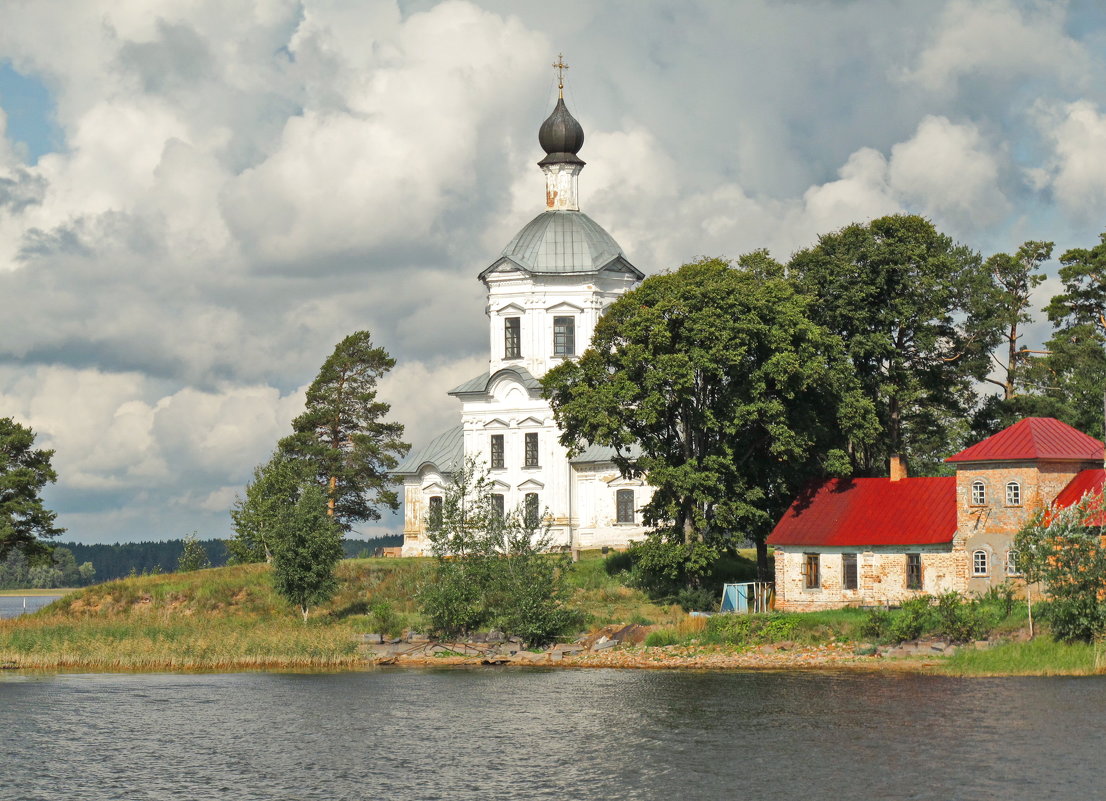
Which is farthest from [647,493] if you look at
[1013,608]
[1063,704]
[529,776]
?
[529,776]

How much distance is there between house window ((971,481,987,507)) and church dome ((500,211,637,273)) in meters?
23.6

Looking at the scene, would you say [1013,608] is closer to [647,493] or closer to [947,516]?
[947,516]

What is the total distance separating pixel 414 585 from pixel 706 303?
667 inches

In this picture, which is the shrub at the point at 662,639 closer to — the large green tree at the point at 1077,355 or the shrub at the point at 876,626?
the shrub at the point at 876,626

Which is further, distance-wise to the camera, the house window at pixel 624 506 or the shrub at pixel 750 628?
the house window at pixel 624 506

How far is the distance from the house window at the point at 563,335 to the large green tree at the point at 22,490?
23556mm

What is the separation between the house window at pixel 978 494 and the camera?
154ft

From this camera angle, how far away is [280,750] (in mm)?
30047

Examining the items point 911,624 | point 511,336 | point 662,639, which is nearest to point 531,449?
point 511,336

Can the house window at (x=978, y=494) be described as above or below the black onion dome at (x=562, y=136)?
below

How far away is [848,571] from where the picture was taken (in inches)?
1966

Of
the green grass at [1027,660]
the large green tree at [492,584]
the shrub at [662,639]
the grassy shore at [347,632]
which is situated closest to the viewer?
the green grass at [1027,660]

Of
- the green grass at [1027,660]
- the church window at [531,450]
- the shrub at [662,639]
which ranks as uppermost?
the church window at [531,450]

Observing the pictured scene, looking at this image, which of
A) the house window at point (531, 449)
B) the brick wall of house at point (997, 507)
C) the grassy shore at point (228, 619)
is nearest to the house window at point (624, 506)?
the house window at point (531, 449)
